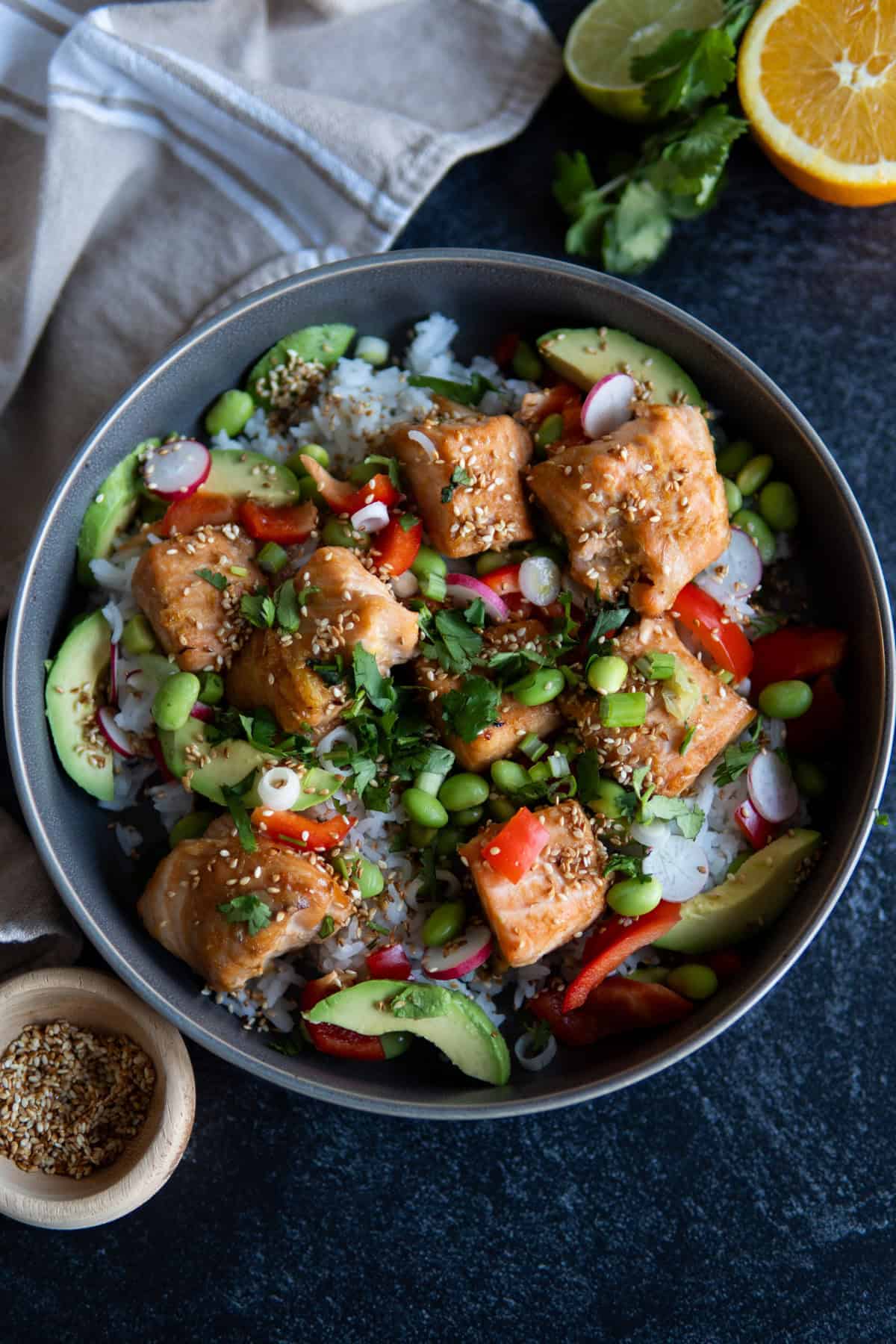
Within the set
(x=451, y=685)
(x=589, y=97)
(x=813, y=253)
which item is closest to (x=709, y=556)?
(x=451, y=685)

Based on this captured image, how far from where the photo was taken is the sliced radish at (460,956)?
335 cm

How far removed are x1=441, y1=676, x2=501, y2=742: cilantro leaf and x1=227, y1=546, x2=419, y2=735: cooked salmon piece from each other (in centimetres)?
19

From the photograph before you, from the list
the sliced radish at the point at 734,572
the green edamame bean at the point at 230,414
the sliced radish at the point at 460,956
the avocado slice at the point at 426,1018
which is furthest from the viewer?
the green edamame bean at the point at 230,414

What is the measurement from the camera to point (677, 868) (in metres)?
3.39

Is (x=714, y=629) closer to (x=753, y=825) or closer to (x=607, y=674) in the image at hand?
(x=607, y=674)

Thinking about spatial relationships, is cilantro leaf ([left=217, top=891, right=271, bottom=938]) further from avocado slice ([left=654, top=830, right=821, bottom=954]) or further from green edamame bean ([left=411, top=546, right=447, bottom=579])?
avocado slice ([left=654, top=830, right=821, bottom=954])

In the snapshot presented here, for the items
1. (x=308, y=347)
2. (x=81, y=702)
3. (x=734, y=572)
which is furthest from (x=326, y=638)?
(x=734, y=572)

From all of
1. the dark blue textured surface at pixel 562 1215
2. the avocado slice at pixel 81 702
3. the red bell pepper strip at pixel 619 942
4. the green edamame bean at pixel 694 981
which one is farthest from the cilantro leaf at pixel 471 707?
the dark blue textured surface at pixel 562 1215

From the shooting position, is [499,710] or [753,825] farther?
[753,825]

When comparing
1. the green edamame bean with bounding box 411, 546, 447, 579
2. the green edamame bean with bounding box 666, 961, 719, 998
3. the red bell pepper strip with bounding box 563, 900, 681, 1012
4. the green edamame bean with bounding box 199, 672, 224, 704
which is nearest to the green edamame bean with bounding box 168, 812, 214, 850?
the green edamame bean with bounding box 199, 672, 224, 704

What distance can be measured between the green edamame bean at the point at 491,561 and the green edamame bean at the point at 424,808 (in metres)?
0.70

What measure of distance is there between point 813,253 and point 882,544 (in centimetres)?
106

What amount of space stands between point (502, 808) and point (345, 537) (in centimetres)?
93

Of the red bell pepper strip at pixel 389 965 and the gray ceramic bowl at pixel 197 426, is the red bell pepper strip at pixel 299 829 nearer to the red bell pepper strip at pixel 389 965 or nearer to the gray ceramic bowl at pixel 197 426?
the red bell pepper strip at pixel 389 965
